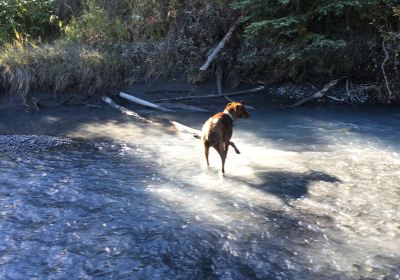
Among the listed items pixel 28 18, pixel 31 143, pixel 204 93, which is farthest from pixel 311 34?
pixel 28 18

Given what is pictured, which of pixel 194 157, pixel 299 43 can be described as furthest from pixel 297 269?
pixel 299 43

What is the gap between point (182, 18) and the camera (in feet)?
43.2

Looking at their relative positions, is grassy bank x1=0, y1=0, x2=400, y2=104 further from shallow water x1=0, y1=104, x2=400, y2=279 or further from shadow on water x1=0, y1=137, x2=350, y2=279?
shadow on water x1=0, y1=137, x2=350, y2=279

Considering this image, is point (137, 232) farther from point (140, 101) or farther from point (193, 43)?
point (193, 43)

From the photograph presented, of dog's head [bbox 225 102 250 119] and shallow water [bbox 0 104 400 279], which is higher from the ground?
dog's head [bbox 225 102 250 119]

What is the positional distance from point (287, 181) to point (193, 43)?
293 inches

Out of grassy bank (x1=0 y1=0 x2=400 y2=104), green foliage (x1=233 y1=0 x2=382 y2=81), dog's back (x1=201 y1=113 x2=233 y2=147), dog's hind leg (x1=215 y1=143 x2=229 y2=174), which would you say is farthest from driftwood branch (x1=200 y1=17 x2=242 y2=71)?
dog's hind leg (x1=215 y1=143 x2=229 y2=174)

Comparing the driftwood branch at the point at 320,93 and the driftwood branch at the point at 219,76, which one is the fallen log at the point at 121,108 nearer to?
the driftwood branch at the point at 219,76

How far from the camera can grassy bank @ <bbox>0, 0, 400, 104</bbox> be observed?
10.2 m

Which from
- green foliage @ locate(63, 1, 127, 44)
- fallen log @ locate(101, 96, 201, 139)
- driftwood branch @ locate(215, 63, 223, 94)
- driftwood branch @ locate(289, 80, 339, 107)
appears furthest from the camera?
green foliage @ locate(63, 1, 127, 44)

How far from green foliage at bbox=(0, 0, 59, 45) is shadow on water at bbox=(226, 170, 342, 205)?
10770 millimetres

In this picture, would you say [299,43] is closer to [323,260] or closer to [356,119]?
[356,119]

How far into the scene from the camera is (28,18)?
48.8 ft

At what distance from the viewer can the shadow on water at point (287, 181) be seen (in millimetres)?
5883
